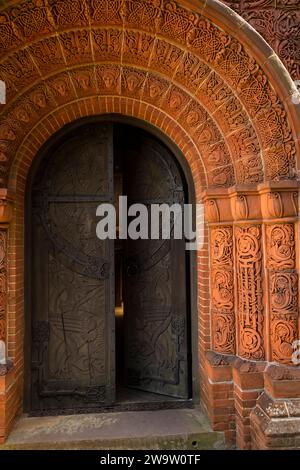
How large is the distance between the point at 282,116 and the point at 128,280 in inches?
80.5

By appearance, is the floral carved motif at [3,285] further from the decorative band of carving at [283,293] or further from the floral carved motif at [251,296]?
the decorative band of carving at [283,293]

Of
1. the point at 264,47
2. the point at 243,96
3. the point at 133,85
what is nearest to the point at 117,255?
the point at 133,85

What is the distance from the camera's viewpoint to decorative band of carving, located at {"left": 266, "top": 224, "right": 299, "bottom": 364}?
242cm

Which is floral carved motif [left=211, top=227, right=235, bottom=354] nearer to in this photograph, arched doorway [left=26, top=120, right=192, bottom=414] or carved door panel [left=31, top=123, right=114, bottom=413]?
arched doorway [left=26, top=120, right=192, bottom=414]

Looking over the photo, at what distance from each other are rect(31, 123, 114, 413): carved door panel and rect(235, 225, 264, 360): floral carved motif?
1.21 m

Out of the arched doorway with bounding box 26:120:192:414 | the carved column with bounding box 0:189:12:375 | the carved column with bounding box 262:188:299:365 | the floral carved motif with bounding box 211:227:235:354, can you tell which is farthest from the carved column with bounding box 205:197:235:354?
the carved column with bounding box 0:189:12:375

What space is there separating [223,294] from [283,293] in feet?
1.56

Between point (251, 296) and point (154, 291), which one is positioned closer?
point (251, 296)

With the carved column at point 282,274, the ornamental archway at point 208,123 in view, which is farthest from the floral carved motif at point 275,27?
the carved column at point 282,274

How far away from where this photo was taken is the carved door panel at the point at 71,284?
298cm

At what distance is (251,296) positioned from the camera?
2.53 m

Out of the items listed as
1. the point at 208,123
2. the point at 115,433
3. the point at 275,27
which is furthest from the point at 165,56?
the point at 115,433

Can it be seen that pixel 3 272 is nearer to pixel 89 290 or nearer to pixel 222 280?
pixel 89 290

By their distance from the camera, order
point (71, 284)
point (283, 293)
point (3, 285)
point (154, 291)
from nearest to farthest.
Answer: point (283, 293), point (3, 285), point (71, 284), point (154, 291)
